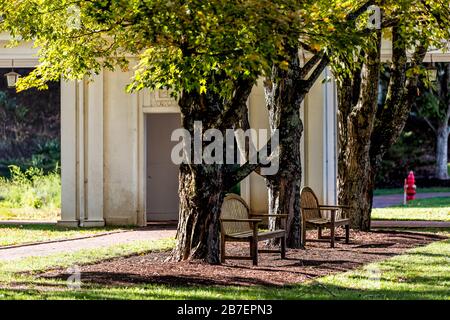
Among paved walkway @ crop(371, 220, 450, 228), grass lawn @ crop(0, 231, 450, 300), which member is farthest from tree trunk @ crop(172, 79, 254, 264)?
paved walkway @ crop(371, 220, 450, 228)

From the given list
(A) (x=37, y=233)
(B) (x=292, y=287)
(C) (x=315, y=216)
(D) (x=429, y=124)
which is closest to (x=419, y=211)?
(C) (x=315, y=216)

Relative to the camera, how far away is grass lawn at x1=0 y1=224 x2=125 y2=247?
1855 cm

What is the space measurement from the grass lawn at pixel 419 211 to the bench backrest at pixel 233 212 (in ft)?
37.0

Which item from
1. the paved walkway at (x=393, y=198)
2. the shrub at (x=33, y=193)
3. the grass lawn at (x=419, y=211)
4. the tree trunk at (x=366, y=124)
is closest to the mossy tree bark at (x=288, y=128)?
the tree trunk at (x=366, y=124)

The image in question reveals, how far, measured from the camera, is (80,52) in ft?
47.1

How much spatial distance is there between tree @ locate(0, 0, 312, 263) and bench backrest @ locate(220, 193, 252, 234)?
0.44 metres

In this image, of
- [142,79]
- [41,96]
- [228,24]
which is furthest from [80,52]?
[41,96]

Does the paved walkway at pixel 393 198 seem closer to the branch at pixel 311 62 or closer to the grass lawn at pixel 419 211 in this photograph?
the grass lawn at pixel 419 211

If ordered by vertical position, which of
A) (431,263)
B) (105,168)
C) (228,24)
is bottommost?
(431,263)

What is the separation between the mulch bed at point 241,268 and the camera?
1175 centimetres

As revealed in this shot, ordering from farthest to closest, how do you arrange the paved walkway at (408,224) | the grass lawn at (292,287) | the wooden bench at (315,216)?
1. the paved walkway at (408,224)
2. the wooden bench at (315,216)
3. the grass lawn at (292,287)

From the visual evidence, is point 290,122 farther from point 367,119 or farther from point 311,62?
point 367,119
